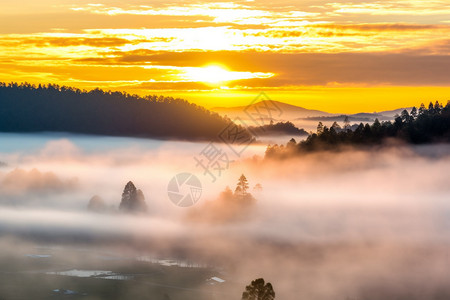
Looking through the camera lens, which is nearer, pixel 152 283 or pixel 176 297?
pixel 176 297

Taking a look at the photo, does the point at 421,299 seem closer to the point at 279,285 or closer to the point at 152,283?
the point at 279,285

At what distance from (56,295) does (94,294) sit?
24.9 feet

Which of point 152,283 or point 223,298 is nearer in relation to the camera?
point 223,298

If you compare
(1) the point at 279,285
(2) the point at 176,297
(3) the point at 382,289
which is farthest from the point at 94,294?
(3) the point at 382,289

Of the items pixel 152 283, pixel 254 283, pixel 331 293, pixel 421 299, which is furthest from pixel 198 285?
pixel 254 283

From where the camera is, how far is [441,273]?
199 meters

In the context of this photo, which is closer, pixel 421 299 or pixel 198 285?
pixel 421 299

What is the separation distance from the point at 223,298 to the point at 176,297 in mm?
9078

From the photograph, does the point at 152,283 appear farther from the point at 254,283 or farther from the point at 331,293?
the point at 254,283

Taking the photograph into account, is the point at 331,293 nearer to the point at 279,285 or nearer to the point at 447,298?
the point at 279,285

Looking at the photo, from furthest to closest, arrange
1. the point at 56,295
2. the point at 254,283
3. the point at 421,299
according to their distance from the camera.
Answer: the point at 56,295
the point at 421,299
the point at 254,283

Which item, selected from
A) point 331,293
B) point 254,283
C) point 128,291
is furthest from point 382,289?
point 254,283

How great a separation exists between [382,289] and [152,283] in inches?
1907

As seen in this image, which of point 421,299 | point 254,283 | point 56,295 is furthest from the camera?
point 56,295
